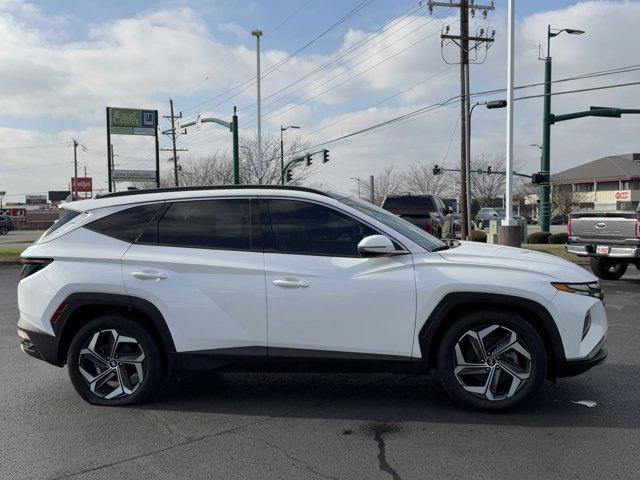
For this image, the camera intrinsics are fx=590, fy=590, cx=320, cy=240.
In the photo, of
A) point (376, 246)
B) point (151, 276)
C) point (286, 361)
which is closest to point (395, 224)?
point (376, 246)

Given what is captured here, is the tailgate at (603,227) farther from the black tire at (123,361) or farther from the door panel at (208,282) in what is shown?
the black tire at (123,361)

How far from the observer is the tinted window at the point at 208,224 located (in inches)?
180

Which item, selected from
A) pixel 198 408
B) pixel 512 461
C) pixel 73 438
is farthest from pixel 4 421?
pixel 512 461

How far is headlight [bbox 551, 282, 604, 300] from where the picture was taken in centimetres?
422

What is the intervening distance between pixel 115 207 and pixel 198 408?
1739 mm

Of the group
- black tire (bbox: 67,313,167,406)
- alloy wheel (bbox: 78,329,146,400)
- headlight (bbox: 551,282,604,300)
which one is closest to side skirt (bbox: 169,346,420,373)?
black tire (bbox: 67,313,167,406)

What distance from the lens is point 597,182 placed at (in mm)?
76250

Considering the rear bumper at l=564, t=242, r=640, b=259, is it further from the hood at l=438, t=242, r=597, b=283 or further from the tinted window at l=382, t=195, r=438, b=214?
the hood at l=438, t=242, r=597, b=283

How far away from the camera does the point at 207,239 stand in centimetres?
459

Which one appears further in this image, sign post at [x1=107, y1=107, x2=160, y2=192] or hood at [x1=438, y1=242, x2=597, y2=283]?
sign post at [x1=107, y1=107, x2=160, y2=192]

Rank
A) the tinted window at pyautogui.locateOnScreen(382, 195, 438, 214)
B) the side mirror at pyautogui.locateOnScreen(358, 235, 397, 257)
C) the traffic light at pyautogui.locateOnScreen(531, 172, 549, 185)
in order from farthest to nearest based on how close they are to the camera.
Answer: the traffic light at pyautogui.locateOnScreen(531, 172, 549, 185) → the tinted window at pyautogui.locateOnScreen(382, 195, 438, 214) → the side mirror at pyautogui.locateOnScreen(358, 235, 397, 257)

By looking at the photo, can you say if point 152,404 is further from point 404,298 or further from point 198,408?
point 404,298

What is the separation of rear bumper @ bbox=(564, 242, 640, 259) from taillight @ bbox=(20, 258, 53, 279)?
10131 millimetres

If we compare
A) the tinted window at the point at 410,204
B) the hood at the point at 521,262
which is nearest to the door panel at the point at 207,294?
the hood at the point at 521,262
